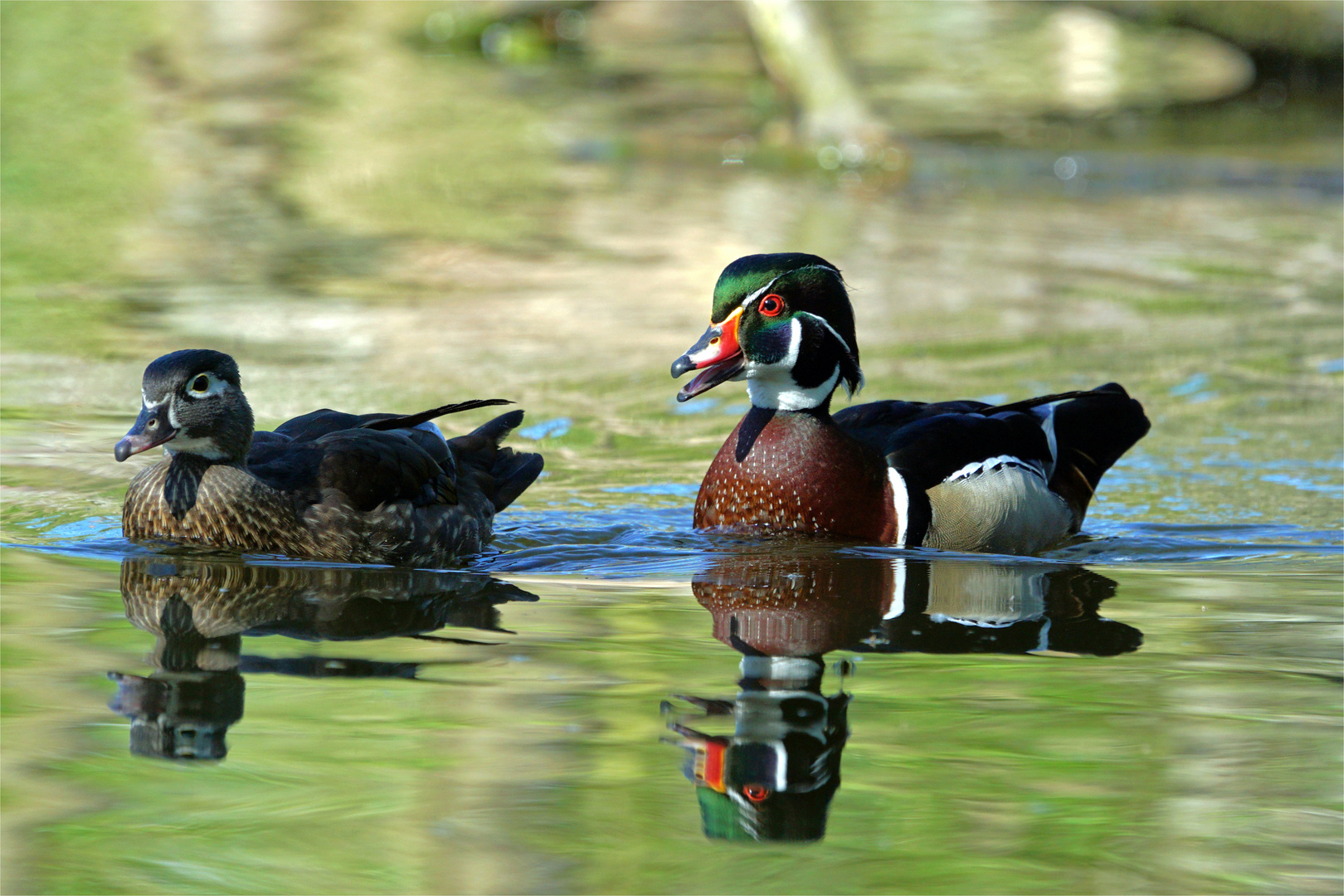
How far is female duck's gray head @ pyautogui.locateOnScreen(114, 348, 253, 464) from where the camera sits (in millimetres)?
6191

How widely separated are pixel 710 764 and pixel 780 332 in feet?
9.56

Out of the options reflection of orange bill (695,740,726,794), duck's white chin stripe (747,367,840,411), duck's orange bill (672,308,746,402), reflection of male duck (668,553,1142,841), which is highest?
duck's orange bill (672,308,746,402)

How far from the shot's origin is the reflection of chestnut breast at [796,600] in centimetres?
560

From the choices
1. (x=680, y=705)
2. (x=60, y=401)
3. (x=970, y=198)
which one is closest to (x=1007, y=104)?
(x=970, y=198)

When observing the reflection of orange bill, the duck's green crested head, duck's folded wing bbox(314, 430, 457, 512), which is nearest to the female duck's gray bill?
duck's folded wing bbox(314, 430, 457, 512)

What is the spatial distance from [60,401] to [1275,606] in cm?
610

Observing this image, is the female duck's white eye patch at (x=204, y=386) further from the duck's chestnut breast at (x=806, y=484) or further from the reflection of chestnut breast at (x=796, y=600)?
the duck's chestnut breast at (x=806, y=484)

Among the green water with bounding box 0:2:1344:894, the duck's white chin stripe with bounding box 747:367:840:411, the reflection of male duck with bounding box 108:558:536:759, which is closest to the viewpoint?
the green water with bounding box 0:2:1344:894

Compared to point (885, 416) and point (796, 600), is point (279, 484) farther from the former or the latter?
A: point (885, 416)

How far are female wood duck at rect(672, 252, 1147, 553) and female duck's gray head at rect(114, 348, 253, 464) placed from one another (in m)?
1.70

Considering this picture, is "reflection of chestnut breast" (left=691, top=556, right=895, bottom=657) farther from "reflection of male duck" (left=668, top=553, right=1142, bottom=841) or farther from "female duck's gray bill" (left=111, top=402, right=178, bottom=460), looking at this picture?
"female duck's gray bill" (left=111, top=402, right=178, bottom=460)

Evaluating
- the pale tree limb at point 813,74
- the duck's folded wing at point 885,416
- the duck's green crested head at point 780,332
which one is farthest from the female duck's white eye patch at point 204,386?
the pale tree limb at point 813,74

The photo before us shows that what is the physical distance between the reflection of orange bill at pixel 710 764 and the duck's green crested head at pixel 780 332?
247 cm

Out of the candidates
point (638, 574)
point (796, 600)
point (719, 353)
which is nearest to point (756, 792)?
point (796, 600)
